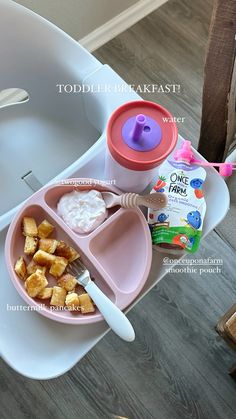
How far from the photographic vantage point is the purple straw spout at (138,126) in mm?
668

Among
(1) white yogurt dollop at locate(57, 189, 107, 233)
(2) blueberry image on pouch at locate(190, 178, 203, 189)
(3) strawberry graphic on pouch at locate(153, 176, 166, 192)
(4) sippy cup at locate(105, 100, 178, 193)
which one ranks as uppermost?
(4) sippy cup at locate(105, 100, 178, 193)

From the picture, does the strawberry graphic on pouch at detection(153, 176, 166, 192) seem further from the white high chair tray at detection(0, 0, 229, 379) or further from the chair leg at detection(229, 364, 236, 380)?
the chair leg at detection(229, 364, 236, 380)

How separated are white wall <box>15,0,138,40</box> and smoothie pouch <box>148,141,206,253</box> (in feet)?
2.78

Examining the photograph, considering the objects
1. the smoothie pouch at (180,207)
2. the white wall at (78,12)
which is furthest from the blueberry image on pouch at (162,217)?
the white wall at (78,12)

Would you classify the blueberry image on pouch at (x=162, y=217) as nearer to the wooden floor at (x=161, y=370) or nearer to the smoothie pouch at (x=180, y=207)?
the smoothie pouch at (x=180, y=207)

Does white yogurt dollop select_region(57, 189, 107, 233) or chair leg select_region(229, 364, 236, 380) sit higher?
white yogurt dollop select_region(57, 189, 107, 233)

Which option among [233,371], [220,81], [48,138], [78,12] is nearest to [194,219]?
[220,81]

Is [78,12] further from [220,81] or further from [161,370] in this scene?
[161,370]

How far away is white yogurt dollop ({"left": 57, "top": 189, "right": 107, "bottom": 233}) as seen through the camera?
2.55ft

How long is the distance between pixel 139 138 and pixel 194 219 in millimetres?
182

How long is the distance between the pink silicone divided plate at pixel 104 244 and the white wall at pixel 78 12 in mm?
837

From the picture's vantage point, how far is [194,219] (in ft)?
2.59

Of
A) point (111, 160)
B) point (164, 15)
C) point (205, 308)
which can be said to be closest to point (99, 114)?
point (111, 160)

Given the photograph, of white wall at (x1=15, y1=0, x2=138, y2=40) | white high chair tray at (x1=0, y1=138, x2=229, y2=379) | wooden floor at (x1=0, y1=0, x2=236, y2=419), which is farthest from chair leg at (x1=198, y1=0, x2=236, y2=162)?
white wall at (x1=15, y1=0, x2=138, y2=40)
